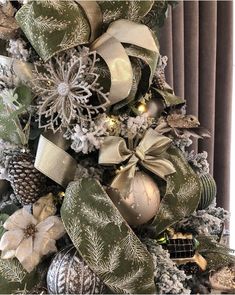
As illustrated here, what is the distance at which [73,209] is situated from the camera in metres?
0.53

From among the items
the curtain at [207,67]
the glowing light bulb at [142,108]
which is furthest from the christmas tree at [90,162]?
the curtain at [207,67]

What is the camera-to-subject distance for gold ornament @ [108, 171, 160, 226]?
1.81 ft

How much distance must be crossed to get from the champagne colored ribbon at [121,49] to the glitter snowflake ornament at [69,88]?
0.05 feet

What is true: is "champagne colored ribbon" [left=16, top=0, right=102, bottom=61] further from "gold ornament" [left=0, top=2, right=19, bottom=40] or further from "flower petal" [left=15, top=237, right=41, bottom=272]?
"flower petal" [left=15, top=237, right=41, bottom=272]

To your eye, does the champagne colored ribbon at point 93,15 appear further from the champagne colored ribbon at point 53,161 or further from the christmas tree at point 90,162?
the champagne colored ribbon at point 53,161

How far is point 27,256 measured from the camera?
1.83ft

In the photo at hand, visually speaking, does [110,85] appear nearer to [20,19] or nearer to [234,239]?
[20,19]

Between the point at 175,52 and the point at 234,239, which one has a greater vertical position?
the point at 175,52

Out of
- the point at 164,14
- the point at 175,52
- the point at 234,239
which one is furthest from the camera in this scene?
the point at 234,239

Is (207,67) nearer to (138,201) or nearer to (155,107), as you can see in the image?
(155,107)

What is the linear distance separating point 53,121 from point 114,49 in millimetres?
116

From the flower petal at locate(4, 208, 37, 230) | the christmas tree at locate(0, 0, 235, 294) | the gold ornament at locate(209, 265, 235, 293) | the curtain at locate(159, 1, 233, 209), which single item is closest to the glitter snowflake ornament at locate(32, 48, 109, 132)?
the christmas tree at locate(0, 0, 235, 294)

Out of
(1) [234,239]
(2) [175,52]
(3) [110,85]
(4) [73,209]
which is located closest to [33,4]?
(3) [110,85]

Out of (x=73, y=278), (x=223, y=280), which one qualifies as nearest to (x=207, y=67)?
(x=223, y=280)
